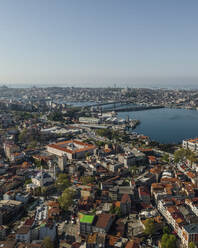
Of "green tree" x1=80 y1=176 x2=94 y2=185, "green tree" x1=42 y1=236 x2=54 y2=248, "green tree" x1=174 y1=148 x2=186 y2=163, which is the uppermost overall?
"green tree" x1=174 y1=148 x2=186 y2=163

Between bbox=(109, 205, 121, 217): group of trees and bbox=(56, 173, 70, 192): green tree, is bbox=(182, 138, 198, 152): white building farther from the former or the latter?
bbox=(109, 205, 121, 217): group of trees

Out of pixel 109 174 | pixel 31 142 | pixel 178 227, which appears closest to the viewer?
pixel 178 227

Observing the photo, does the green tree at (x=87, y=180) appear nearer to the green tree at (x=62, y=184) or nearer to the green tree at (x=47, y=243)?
the green tree at (x=62, y=184)

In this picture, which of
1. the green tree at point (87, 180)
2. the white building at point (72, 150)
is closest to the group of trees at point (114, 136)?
the white building at point (72, 150)

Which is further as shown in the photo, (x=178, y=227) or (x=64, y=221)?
(x=64, y=221)

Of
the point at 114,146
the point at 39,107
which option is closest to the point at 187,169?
the point at 114,146

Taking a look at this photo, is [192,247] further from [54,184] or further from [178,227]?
[54,184]

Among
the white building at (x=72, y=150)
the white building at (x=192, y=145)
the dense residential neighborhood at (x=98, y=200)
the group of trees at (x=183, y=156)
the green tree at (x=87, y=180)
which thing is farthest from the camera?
the white building at (x=192, y=145)

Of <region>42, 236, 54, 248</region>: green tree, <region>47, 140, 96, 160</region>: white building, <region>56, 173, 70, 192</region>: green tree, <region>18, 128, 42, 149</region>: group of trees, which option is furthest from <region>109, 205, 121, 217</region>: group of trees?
<region>18, 128, 42, 149</region>: group of trees

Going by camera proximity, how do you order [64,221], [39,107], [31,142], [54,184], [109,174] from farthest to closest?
[39,107]
[31,142]
[109,174]
[54,184]
[64,221]

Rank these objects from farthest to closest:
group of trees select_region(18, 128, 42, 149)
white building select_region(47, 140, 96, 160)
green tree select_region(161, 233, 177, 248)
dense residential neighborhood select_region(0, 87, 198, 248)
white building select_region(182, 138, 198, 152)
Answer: group of trees select_region(18, 128, 42, 149), white building select_region(182, 138, 198, 152), white building select_region(47, 140, 96, 160), dense residential neighborhood select_region(0, 87, 198, 248), green tree select_region(161, 233, 177, 248)

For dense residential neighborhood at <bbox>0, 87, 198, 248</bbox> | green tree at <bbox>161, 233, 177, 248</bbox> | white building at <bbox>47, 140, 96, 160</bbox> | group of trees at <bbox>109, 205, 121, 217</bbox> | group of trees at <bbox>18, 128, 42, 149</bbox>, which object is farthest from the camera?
group of trees at <bbox>18, 128, 42, 149</bbox>
